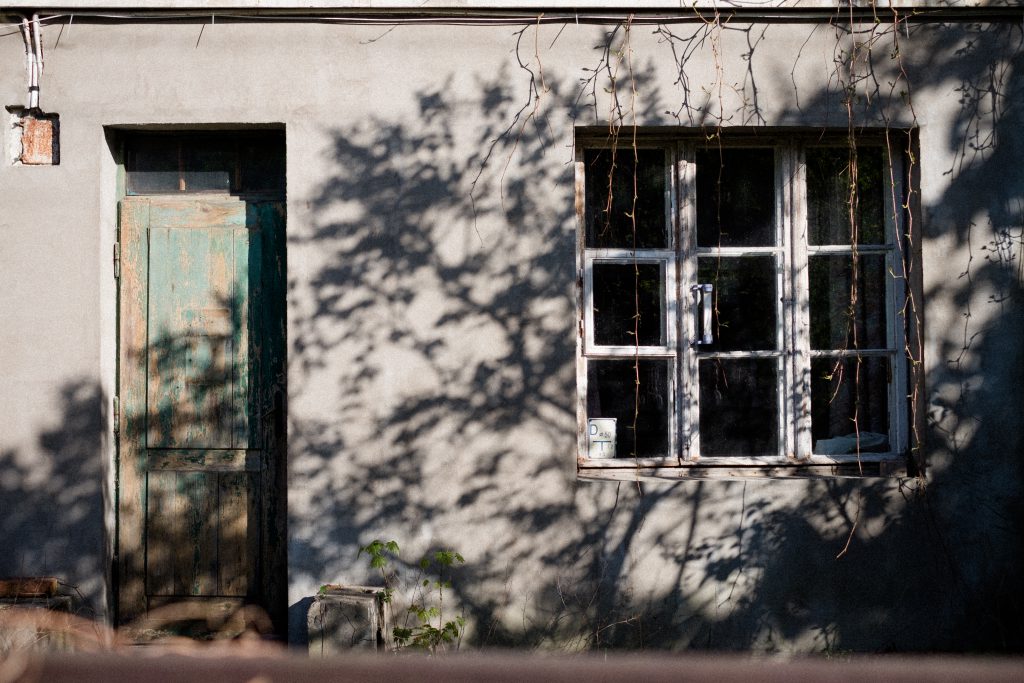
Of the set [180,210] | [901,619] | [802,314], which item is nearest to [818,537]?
[901,619]

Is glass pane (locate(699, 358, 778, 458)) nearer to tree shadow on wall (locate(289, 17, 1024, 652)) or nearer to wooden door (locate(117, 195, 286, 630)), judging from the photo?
tree shadow on wall (locate(289, 17, 1024, 652))

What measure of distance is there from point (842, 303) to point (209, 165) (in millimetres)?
3391

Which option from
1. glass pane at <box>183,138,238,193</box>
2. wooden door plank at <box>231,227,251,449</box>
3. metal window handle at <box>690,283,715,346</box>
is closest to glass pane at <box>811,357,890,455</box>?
metal window handle at <box>690,283,715,346</box>

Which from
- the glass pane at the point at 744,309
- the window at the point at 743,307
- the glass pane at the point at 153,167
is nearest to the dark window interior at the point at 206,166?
the glass pane at the point at 153,167

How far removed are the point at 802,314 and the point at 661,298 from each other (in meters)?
0.73

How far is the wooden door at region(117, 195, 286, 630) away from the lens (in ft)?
13.9

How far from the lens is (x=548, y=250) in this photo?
412 centimetres

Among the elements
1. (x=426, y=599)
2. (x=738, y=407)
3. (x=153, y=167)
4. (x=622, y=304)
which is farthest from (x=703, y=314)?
(x=153, y=167)

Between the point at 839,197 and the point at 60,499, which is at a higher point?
the point at 839,197

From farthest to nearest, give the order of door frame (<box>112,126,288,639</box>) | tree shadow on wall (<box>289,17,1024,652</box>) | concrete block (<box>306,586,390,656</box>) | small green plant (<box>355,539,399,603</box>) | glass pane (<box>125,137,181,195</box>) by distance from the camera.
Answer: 1. glass pane (<box>125,137,181,195</box>)
2. door frame (<box>112,126,288,639</box>)
3. tree shadow on wall (<box>289,17,1024,652</box>)
4. small green plant (<box>355,539,399,603</box>)
5. concrete block (<box>306,586,390,656</box>)

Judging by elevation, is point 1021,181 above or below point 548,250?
above

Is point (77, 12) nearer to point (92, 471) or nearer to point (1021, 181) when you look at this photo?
point (92, 471)

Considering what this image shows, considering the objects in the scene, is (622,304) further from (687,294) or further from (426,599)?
(426,599)

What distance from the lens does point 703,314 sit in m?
4.27
